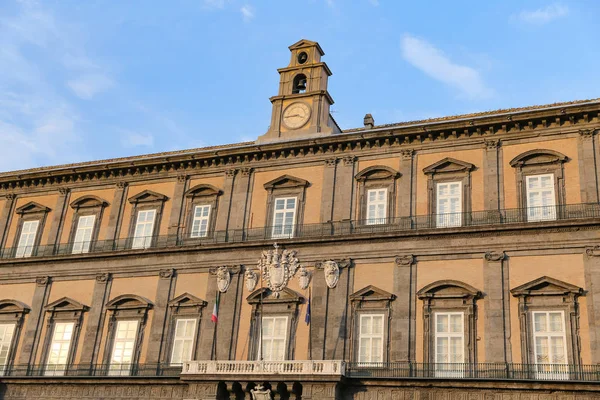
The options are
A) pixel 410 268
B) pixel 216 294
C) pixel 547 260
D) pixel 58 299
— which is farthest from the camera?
pixel 58 299

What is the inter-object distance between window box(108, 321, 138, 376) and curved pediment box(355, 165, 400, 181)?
1139 cm

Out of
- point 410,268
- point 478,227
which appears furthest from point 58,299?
point 478,227

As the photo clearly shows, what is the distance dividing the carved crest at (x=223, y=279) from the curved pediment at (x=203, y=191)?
4.01m

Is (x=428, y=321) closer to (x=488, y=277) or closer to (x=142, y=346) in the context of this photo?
(x=488, y=277)

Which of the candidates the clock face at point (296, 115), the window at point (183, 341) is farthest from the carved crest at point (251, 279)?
the clock face at point (296, 115)

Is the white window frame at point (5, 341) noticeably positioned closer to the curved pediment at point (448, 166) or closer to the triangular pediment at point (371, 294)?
the triangular pediment at point (371, 294)

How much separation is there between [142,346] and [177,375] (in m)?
2.59

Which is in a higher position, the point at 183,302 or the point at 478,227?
the point at 478,227

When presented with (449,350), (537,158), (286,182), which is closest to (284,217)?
(286,182)

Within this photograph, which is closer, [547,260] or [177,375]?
[547,260]

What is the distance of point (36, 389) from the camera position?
3253 centimetres

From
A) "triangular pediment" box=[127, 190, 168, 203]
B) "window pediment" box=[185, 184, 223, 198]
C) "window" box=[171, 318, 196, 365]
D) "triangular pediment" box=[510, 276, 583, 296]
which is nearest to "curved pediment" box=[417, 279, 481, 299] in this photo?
"triangular pediment" box=[510, 276, 583, 296]

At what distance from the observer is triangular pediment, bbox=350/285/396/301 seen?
1150 inches

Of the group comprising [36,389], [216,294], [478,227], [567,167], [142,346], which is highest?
[567,167]
